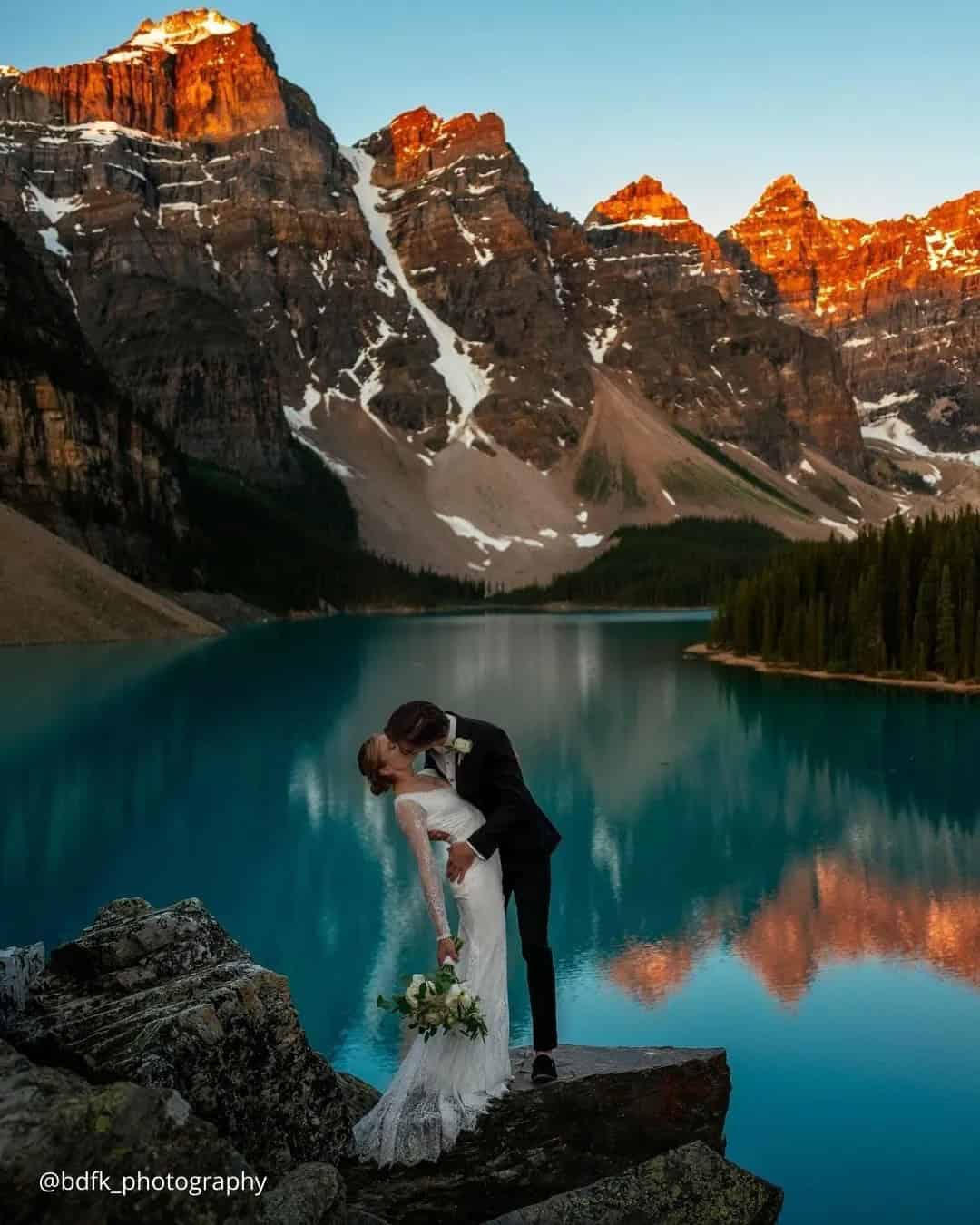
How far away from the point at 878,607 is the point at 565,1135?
204ft

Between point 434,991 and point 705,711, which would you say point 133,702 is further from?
point 434,991

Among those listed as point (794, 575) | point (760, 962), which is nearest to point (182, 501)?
point (794, 575)

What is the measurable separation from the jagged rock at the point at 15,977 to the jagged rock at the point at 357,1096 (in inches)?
96.0

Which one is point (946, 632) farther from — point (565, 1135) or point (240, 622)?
point (240, 622)

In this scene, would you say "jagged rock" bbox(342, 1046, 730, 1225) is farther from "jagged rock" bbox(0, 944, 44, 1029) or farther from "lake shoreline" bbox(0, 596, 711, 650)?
"lake shoreline" bbox(0, 596, 711, 650)

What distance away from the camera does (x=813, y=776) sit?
116ft

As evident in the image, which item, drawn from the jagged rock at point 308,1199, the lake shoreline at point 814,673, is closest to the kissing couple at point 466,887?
the jagged rock at point 308,1199

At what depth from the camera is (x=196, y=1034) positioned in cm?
653

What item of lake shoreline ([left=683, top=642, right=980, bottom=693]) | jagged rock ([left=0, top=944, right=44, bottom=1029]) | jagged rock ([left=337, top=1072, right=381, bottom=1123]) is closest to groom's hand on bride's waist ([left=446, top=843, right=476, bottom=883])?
jagged rock ([left=337, top=1072, right=381, bottom=1123])

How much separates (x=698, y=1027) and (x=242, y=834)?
15.2 metres

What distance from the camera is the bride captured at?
300 inches

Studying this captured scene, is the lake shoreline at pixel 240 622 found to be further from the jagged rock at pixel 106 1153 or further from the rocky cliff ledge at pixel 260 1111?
the jagged rock at pixel 106 1153

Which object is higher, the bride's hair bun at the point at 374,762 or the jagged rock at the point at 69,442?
the jagged rock at the point at 69,442

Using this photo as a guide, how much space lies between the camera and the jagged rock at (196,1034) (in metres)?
6.49
